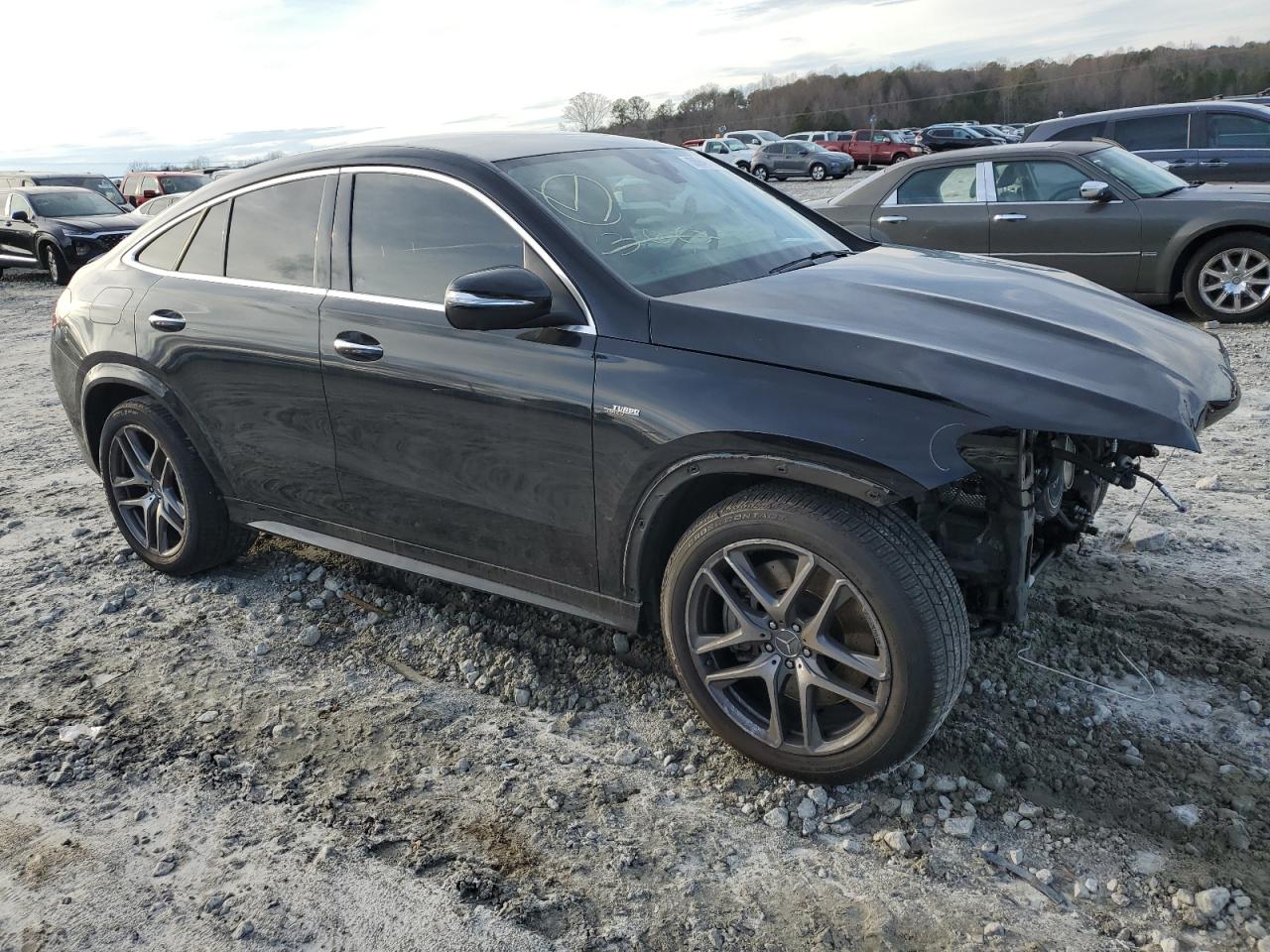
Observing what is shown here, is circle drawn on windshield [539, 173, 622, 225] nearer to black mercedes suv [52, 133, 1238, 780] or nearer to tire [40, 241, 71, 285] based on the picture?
black mercedes suv [52, 133, 1238, 780]

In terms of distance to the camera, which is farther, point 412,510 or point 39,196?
point 39,196

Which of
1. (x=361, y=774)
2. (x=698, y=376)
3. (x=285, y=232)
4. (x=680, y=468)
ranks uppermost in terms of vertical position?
(x=285, y=232)

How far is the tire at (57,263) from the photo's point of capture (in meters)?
17.0

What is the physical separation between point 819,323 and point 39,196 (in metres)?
18.8

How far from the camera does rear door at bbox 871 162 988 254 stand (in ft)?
30.0

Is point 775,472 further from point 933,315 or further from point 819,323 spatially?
point 933,315

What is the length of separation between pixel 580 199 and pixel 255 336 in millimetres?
1376

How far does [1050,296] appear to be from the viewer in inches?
134

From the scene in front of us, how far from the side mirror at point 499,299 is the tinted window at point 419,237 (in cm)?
25

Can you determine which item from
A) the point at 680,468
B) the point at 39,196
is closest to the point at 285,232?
the point at 680,468

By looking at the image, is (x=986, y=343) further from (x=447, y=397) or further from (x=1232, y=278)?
(x=1232, y=278)

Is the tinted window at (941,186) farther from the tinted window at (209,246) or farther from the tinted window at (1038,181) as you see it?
the tinted window at (209,246)

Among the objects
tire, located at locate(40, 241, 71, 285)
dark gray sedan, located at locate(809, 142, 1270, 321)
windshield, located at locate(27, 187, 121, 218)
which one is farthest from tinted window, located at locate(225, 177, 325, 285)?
windshield, located at locate(27, 187, 121, 218)

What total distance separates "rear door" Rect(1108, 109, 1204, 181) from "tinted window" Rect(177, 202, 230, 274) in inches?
405
